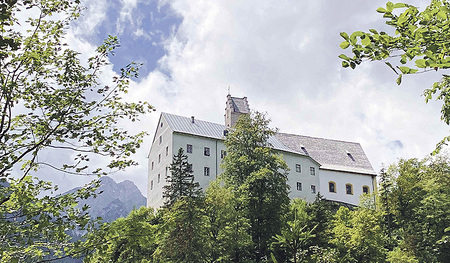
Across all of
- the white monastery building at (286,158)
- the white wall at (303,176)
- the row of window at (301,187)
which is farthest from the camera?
the row of window at (301,187)

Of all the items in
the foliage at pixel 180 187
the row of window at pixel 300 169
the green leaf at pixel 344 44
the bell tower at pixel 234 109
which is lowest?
the green leaf at pixel 344 44

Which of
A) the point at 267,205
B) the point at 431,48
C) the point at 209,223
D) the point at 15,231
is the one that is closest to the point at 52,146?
the point at 15,231

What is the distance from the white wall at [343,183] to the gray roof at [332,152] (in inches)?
31.2

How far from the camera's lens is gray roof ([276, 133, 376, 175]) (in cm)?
6700

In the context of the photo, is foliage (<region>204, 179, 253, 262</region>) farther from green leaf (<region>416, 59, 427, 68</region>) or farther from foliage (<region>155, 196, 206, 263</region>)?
green leaf (<region>416, 59, 427, 68</region>)

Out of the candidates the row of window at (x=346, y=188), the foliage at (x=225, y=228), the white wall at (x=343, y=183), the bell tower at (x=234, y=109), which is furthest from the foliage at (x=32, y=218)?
the row of window at (x=346, y=188)

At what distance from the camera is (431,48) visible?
3799 mm

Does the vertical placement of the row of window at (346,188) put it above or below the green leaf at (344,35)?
above

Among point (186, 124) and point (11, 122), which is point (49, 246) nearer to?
point (11, 122)

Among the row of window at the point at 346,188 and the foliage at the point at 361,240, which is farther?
the row of window at the point at 346,188

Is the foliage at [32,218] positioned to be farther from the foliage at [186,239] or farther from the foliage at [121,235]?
the foliage at [186,239]

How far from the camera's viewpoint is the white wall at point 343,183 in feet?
206

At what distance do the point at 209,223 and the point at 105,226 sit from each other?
82.9 feet

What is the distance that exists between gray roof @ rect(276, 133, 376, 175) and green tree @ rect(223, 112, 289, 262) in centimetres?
2749
